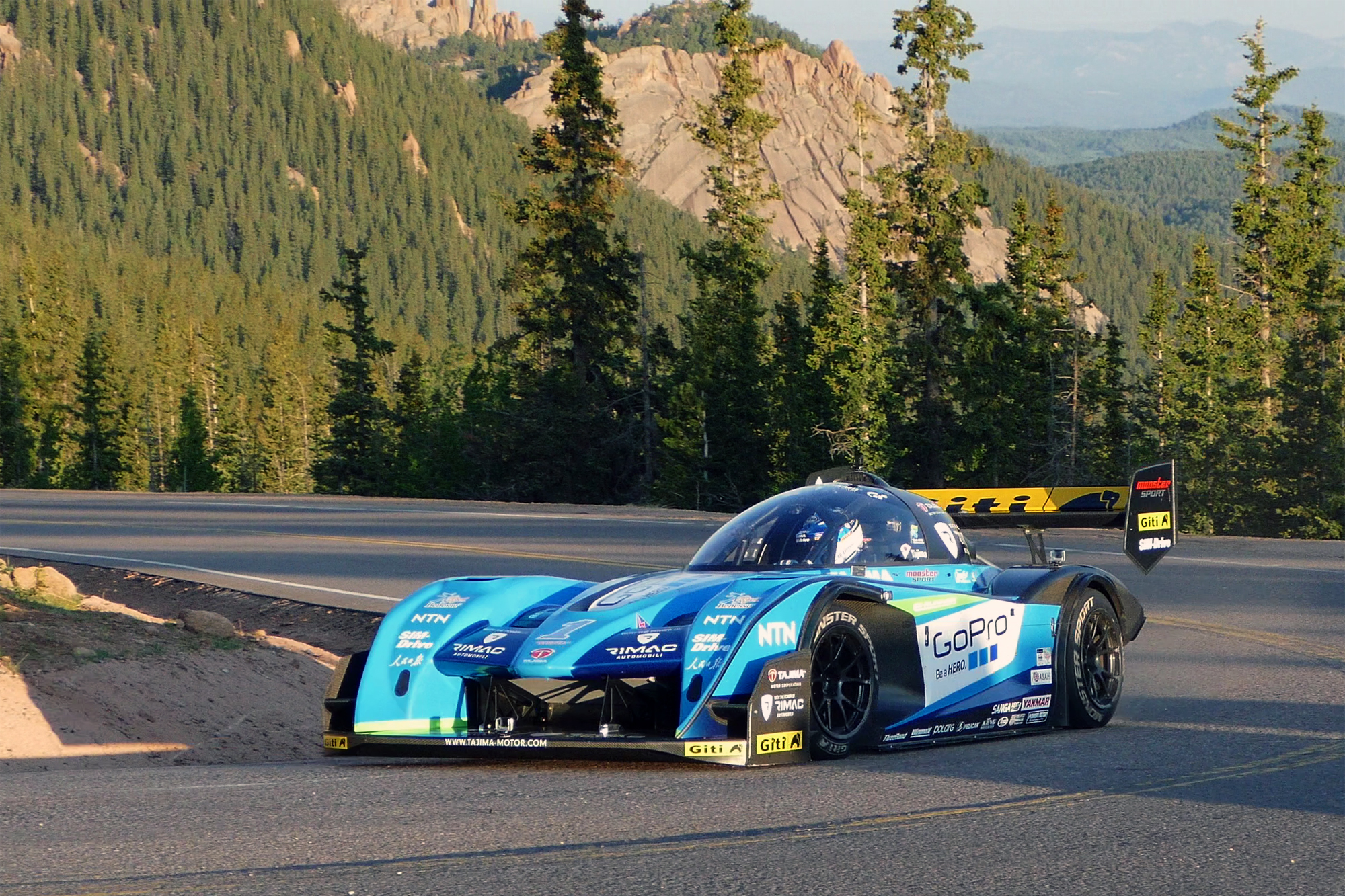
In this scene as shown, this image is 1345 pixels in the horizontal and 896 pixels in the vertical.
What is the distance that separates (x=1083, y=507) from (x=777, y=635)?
140 inches

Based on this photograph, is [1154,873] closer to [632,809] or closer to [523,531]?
[632,809]

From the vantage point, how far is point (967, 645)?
312 inches

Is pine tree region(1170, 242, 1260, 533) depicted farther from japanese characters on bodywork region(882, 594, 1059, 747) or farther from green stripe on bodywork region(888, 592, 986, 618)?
green stripe on bodywork region(888, 592, 986, 618)

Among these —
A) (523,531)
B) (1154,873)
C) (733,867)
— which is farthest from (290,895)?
(523,531)

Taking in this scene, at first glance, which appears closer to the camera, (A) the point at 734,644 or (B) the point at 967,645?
(A) the point at 734,644

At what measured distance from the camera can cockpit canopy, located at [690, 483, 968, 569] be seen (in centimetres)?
816

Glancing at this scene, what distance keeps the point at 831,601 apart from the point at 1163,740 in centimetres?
205

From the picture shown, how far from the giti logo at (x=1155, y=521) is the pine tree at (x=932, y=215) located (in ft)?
128

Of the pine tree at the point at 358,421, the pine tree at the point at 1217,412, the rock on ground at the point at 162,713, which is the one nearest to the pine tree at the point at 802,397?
the pine tree at the point at 1217,412

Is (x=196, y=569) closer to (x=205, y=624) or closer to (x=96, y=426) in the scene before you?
(x=205, y=624)

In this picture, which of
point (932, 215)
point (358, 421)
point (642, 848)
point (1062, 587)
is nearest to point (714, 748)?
point (642, 848)

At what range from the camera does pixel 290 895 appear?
14.4 ft

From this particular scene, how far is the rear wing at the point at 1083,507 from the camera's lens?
9.25m

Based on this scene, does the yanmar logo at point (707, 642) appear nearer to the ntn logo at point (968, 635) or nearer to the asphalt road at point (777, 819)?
the asphalt road at point (777, 819)
